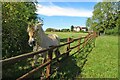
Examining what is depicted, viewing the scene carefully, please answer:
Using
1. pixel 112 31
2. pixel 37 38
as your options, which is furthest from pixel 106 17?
pixel 37 38

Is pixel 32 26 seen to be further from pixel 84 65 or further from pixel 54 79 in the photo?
pixel 84 65

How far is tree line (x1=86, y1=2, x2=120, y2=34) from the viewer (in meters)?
83.8

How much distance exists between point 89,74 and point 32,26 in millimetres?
2611

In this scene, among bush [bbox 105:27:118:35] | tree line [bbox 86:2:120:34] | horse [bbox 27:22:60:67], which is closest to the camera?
horse [bbox 27:22:60:67]

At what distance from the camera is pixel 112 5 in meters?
86.1

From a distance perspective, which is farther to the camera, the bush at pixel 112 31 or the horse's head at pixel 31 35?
the bush at pixel 112 31

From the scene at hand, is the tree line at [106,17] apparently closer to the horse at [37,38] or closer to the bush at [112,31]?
the bush at [112,31]

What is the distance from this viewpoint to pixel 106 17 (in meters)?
86.4

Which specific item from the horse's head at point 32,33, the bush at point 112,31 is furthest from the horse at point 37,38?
the bush at point 112,31

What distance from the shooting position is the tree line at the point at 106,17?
275 ft

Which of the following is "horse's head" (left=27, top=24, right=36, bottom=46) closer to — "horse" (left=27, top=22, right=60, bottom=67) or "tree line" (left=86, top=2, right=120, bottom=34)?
"horse" (left=27, top=22, right=60, bottom=67)

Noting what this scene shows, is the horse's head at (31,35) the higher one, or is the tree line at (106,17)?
the tree line at (106,17)

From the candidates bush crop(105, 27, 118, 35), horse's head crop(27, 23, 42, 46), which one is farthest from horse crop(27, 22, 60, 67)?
bush crop(105, 27, 118, 35)

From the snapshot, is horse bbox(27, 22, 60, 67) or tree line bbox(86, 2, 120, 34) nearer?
horse bbox(27, 22, 60, 67)
